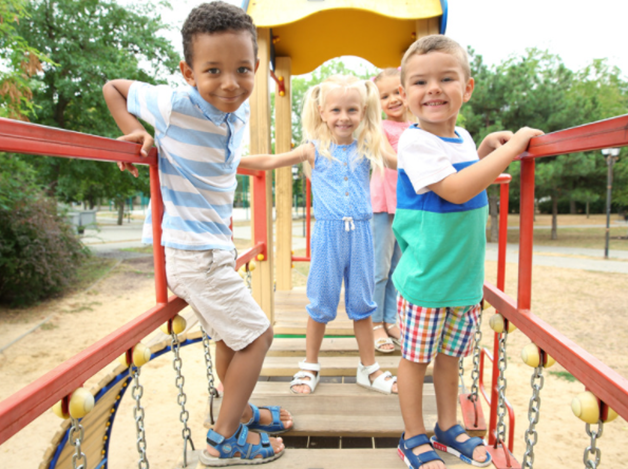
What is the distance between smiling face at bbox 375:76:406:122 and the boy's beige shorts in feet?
5.79

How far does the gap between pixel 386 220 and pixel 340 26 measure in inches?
66.1

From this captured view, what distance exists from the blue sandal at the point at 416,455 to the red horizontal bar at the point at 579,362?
0.54 metres

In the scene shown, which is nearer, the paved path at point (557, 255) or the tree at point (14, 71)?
the tree at point (14, 71)

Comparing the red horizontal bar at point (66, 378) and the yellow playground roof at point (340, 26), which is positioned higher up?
the yellow playground roof at point (340, 26)

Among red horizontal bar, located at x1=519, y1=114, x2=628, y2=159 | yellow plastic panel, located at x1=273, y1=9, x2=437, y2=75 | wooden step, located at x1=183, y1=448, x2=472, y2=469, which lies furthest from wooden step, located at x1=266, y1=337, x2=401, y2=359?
yellow plastic panel, located at x1=273, y1=9, x2=437, y2=75

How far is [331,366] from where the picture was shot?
2.61 m

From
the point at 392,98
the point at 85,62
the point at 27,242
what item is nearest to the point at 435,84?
the point at 392,98

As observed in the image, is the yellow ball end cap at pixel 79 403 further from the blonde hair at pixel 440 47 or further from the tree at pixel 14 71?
the tree at pixel 14 71

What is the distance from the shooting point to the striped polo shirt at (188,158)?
1394 mm

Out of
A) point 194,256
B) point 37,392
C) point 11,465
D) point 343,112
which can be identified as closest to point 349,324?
point 343,112

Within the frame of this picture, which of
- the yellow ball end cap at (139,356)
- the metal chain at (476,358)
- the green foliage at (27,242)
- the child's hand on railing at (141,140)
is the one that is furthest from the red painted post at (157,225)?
the green foliage at (27,242)

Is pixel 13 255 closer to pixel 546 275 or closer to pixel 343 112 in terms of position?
pixel 343 112

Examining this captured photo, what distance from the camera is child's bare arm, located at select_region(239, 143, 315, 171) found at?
7.04 ft

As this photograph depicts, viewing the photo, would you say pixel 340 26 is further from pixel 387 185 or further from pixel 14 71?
pixel 14 71
